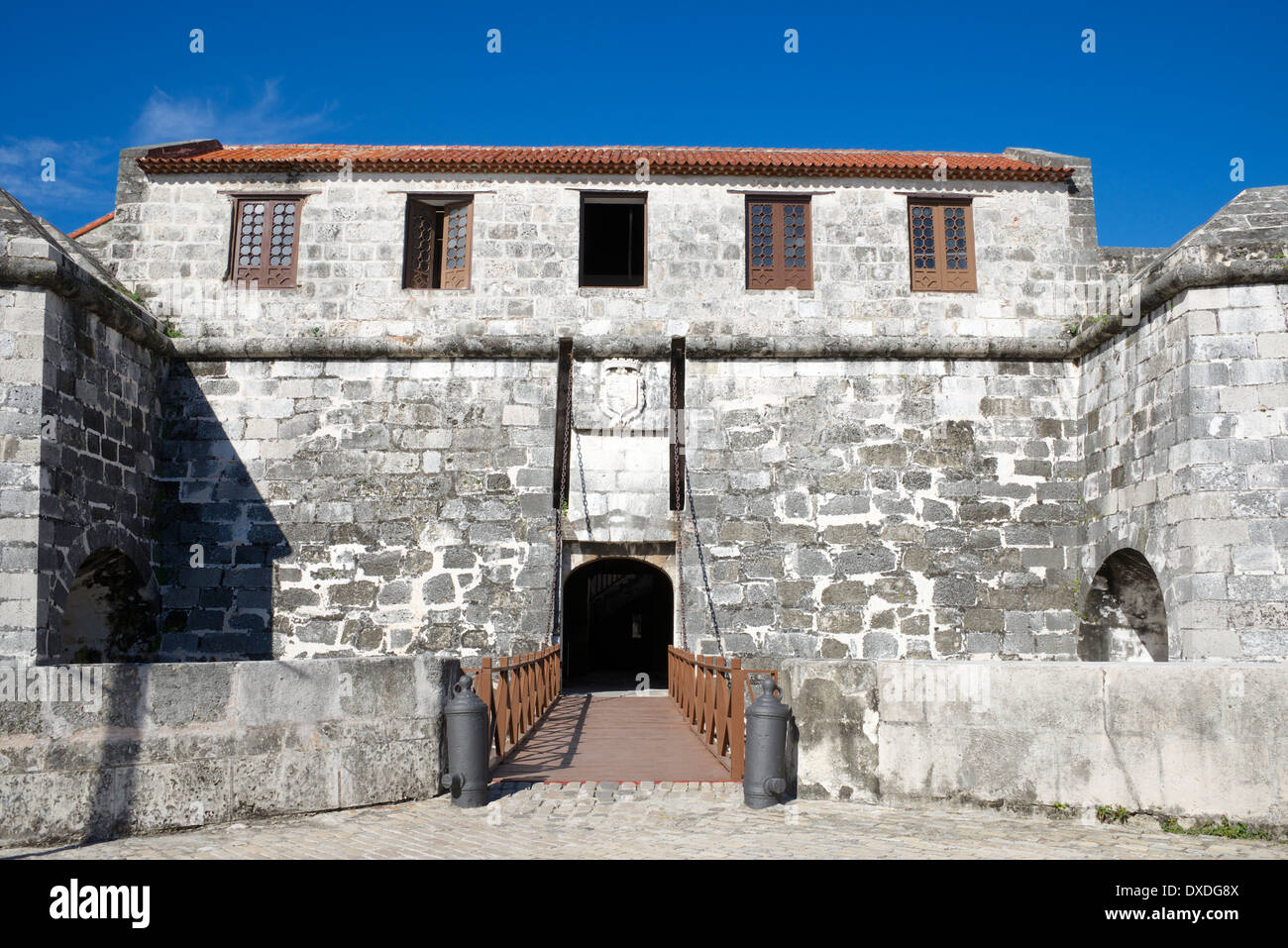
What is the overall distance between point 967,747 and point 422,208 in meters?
10.4

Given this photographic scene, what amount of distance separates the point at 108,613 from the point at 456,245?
647 centimetres

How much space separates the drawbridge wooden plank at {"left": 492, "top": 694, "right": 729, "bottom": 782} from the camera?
7480mm

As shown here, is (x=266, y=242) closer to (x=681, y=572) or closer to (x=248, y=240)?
(x=248, y=240)

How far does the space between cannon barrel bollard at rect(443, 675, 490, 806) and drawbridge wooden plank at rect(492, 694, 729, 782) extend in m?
0.83

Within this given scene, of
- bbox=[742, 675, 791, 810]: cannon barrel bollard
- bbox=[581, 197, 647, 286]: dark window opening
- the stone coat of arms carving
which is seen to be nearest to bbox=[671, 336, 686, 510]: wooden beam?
the stone coat of arms carving

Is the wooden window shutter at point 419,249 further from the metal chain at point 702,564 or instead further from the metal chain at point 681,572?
the metal chain at point 681,572

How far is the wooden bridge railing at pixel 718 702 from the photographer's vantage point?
24.1 feet

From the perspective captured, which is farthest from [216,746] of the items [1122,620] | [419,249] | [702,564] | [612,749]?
[1122,620]

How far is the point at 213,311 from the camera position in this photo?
43.0 ft

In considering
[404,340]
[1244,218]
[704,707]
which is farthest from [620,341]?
[1244,218]

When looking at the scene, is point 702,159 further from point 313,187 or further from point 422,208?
point 313,187

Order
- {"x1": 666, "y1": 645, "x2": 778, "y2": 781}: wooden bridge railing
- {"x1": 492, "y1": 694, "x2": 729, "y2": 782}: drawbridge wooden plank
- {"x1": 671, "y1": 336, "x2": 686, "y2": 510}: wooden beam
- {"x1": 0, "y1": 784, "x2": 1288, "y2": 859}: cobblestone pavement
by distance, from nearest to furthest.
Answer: {"x1": 0, "y1": 784, "x2": 1288, "y2": 859}: cobblestone pavement
{"x1": 666, "y1": 645, "x2": 778, "y2": 781}: wooden bridge railing
{"x1": 492, "y1": 694, "x2": 729, "y2": 782}: drawbridge wooden plank
{"x1": 671, "y1": 336, "x2": 686, "y2": 510}: wooden beam

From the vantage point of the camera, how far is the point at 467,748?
6.50 metres

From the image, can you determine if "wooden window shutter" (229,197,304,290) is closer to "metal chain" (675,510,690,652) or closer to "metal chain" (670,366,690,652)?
"metal chain" (670,366,690,652)
